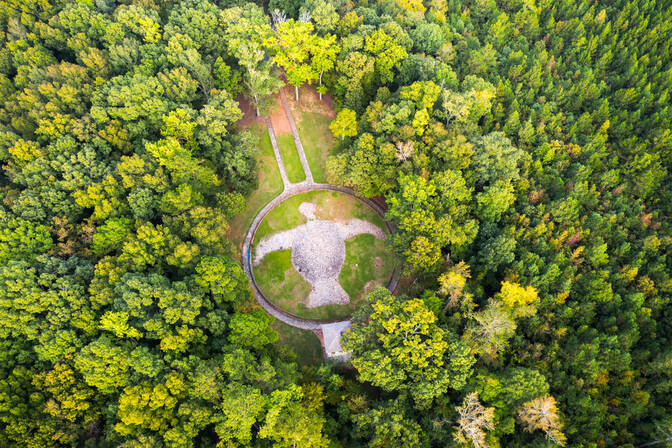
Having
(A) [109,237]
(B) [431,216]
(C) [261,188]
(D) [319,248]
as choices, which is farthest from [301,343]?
(A) [109,237]

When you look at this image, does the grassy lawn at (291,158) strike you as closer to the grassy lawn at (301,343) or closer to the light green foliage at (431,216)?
the light green foliage at (431,216)

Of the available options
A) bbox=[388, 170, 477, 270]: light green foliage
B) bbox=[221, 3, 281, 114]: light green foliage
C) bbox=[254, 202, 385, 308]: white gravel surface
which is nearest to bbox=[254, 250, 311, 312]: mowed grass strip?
bbox=[254, 202, 385, 308]: white gravel surface

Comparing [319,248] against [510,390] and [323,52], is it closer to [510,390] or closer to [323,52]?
[510,390]

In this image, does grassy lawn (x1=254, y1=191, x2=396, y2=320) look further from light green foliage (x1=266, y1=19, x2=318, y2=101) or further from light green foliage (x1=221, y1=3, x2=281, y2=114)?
light green foliage (x1=266, y1=19, x2=318, y2=101)

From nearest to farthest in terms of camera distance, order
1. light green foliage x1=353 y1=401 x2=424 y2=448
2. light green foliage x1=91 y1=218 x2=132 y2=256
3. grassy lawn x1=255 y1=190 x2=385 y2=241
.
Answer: light green foliage x1=353 y1=401 x2=424 y2=448
light green foliage x1=91 y1=218 x2=132 y2=256
grassy lawn x1=255 y1=190 x2=385 y2=241

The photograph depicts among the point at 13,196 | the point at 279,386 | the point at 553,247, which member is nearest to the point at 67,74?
the point at 13,196

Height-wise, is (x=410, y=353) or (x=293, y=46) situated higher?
(x=293, y=46)

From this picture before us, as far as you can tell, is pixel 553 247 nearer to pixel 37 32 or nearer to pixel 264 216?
pixel 264 216
